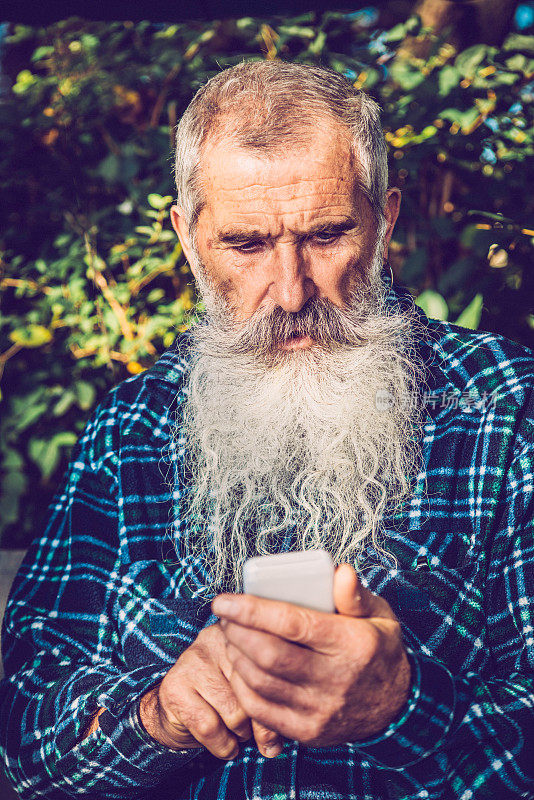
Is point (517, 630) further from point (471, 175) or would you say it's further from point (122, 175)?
point (122, 175)

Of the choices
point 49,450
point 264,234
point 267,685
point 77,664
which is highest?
point 264,234

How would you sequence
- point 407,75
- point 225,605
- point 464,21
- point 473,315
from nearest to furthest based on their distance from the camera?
point 225,605
point 473,315
point 407,75
point 464,21

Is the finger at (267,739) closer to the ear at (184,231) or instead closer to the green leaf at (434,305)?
the ear at (184,231)

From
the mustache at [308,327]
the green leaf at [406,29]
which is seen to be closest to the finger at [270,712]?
the mustache at [308,327]

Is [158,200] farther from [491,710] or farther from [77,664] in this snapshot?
[491,710]

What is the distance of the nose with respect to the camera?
180 cm

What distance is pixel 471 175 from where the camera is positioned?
8.89 feet

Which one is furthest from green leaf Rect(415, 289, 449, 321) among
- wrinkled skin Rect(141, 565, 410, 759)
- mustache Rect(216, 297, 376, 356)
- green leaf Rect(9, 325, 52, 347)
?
green leaf Rect(9, 325, 52, 347)

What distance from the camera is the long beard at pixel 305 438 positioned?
1765 mm

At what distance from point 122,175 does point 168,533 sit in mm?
1776

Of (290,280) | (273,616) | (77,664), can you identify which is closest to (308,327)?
(290,280)

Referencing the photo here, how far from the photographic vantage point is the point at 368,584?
166 centimetres

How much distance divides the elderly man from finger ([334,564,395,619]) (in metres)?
0.19

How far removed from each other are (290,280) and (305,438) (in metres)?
0.41
